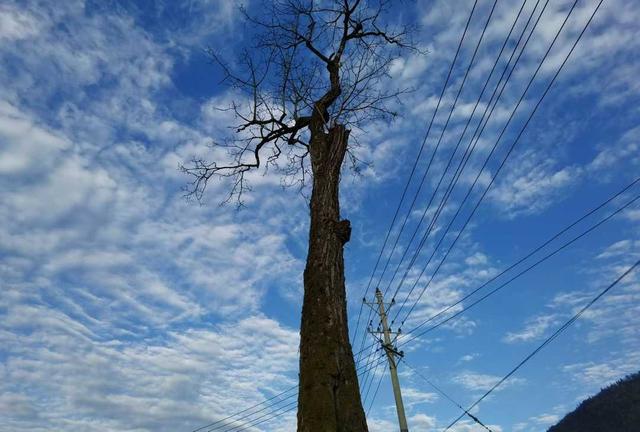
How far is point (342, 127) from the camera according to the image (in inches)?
249

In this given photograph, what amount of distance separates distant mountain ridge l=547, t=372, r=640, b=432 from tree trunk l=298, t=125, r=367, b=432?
7053 inches

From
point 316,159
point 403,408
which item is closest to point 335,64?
point 316,159

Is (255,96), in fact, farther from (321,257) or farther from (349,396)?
(349,396)

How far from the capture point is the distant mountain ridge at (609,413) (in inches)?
6073

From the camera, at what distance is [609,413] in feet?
539

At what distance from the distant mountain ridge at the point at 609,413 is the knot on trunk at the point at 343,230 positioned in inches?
7051

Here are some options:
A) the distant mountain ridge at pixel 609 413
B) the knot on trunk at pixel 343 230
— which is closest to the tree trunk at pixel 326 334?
the knot on trunk at pixel 343 230

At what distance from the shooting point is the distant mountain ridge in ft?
506

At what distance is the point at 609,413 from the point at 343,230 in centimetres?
20197

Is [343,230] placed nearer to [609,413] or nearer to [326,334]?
[326,334]

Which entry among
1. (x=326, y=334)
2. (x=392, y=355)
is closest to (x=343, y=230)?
(x=326, y=334)

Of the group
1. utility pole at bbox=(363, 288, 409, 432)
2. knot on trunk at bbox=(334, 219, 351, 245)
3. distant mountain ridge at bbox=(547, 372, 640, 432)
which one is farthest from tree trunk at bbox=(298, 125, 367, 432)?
distant mountain ridge at bbox=(547, 372, 640, 432)

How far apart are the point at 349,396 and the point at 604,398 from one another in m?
217

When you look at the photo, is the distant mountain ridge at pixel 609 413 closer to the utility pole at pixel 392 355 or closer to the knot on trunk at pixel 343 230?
the utility pole at pixel 392 355
